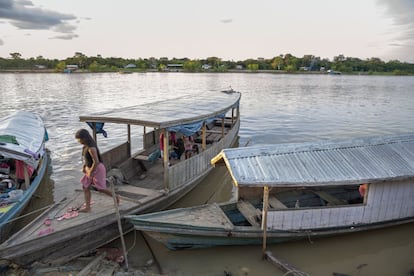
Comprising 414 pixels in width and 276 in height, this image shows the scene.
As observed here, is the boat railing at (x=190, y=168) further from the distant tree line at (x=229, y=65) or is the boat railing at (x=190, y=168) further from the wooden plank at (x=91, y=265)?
the distant tree line at (x=229, y=65)

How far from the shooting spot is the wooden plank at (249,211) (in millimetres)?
6631

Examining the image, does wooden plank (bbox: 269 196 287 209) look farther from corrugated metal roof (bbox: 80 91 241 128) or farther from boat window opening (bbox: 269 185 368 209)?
corrugated metal roof (bbox: 80 91 241 128)

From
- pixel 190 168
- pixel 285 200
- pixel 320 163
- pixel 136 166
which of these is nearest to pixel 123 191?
pixel 136 166

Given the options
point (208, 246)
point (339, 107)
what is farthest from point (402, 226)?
point (339, 107)

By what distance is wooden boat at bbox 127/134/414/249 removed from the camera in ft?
19.6

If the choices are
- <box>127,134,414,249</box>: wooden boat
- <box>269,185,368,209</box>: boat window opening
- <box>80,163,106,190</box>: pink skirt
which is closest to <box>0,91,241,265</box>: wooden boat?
<box>80,163,106,190</box>: pink skirt

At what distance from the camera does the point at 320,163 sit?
652cm

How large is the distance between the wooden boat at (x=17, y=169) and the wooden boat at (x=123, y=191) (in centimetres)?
121

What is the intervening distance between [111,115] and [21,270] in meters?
3.84

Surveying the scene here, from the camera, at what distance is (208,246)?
641cm

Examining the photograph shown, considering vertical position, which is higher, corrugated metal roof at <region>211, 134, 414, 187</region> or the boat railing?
corrugated metal roof at <region>211, 134, 414, 187</region>

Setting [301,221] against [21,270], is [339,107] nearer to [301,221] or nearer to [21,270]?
[301,221]

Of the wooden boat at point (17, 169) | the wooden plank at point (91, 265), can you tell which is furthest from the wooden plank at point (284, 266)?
the wooden boat at point (17, 169)

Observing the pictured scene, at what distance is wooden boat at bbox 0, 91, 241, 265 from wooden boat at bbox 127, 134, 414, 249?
33.2 inches
